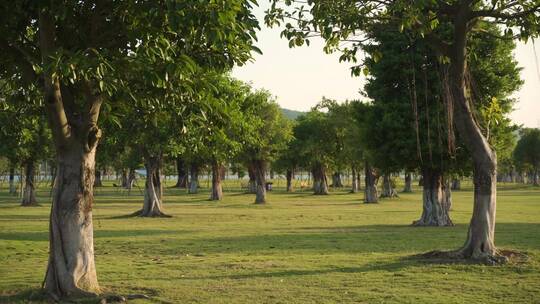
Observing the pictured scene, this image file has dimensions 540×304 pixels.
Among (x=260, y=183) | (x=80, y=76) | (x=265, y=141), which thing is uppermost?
(x=265, y=141)

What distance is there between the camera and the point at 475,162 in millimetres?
15969

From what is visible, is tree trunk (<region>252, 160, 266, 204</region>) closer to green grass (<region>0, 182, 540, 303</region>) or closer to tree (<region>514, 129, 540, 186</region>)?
green grass (<region>0, 182, 540, 303</region>)

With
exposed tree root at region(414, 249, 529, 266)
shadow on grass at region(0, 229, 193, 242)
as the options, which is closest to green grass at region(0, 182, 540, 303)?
shadow on grass at region(0, 229, 193, 242)

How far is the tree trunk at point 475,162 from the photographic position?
15312 mm

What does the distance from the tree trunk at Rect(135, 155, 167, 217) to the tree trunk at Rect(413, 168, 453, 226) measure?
14.2m

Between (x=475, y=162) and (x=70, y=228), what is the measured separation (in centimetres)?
967

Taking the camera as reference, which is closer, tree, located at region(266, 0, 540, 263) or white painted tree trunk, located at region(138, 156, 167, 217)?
tree, located at region(266, 0, 540, 263)

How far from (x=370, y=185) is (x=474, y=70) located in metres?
28.8

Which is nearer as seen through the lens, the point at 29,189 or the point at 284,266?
the point at 284,266

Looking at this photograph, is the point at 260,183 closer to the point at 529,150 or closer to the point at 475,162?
the point at 475,162

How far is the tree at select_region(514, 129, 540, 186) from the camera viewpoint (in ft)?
348


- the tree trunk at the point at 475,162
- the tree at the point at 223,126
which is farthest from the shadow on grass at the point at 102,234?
the tree trunk at the point at 475,162

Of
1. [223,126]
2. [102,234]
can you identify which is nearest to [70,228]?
[223,126]

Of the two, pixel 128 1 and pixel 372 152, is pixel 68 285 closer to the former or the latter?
pixel 128 1
